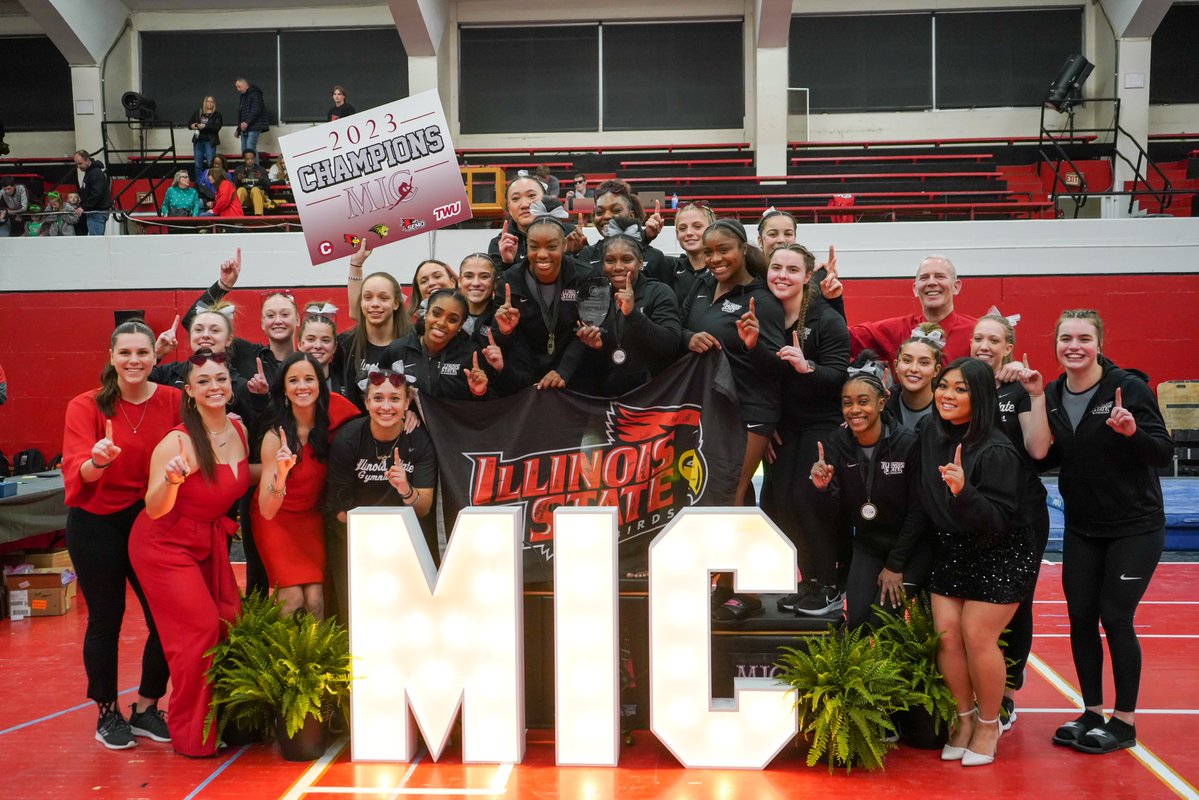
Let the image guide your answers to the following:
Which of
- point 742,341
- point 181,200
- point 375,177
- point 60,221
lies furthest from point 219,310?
point 60,221

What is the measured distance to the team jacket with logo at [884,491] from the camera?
15.6ft

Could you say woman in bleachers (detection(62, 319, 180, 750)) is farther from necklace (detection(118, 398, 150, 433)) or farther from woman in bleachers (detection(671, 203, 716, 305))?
woman in bleachers (detection(671, 203, 716, 305))

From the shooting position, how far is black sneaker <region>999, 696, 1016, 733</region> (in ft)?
16.6

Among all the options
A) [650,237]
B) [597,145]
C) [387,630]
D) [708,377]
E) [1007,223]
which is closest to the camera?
[387,630]

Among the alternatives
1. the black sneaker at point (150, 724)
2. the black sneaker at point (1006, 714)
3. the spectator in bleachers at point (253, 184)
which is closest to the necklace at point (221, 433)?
the black sneaker at point (150, 724)

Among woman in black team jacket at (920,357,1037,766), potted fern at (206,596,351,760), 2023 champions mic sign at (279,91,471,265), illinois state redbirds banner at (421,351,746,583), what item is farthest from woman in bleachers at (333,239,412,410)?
woman in black team jacket at (920,357,1037,766)

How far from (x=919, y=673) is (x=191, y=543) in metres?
3.38

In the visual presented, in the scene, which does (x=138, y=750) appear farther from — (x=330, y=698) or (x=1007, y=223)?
(x=1007, y=223)

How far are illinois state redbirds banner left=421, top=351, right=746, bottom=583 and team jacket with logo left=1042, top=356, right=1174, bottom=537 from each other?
1.55 metres

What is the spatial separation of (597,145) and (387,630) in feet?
50.9

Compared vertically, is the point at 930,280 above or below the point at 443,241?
below

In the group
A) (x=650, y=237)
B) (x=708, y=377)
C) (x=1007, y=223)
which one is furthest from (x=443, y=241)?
(x=708, y=377)

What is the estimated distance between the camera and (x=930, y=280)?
215 inches

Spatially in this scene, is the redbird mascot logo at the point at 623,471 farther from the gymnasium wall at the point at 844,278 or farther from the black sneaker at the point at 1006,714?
the gymnasium wall at the point at 844,278
